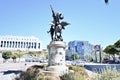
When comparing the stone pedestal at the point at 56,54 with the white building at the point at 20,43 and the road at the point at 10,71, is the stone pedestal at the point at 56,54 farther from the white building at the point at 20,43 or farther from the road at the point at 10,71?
the white building at the point at 20,43

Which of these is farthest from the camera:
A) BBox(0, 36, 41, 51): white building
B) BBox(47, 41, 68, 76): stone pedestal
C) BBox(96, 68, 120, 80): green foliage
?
BBox(0, 36, 41, 51): white building

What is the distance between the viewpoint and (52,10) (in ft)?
70.2

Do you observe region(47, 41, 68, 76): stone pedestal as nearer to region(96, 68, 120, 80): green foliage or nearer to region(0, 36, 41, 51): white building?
region(96, 68, 120, 80): green foliage

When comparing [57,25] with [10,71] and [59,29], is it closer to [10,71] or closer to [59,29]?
[59,29]

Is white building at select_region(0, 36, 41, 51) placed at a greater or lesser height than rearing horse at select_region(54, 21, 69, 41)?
greater

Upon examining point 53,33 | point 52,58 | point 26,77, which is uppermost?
point 53,33

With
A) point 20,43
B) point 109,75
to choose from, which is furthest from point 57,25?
point 20,43

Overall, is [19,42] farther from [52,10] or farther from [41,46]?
[52,10]

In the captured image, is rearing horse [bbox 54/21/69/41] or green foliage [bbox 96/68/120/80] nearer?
green foliage [bbox 96/68/120/80]

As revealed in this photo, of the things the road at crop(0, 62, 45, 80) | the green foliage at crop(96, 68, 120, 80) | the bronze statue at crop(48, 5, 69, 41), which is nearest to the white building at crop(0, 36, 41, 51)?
the road at crop(0, 62, 45, 80)

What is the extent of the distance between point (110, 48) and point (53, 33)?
219ft

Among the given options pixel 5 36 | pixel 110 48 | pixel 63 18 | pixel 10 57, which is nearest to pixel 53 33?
pixel 63 18

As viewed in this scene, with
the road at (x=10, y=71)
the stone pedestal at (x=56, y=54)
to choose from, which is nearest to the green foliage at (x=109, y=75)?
the stone pedestal at (x=56, y=54)

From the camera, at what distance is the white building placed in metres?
142
